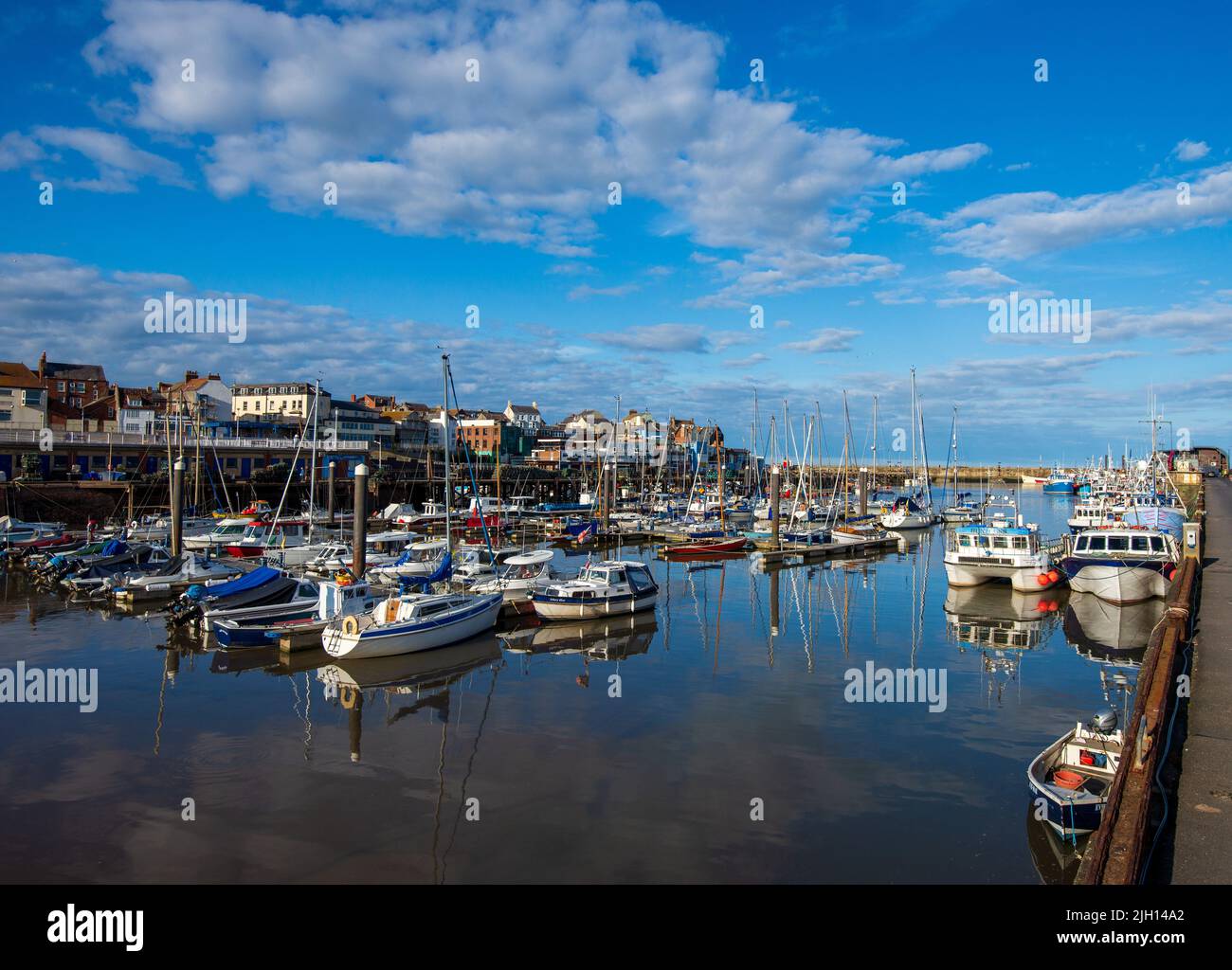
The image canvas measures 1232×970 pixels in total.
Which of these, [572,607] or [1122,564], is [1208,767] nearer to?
[572,607]

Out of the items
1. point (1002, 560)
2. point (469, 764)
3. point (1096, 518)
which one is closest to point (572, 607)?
point (469, 764)

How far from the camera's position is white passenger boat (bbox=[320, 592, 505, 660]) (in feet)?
77.1

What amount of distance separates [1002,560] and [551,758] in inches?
1132

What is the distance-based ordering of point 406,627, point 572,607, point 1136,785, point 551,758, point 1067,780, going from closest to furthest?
point 1136,785 < point 1067,780 < point 551,758 < point 406,627 < point 572,607

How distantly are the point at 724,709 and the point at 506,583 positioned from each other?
49.0ft

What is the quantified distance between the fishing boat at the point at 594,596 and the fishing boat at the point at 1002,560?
16.5m

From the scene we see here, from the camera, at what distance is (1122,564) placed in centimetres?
3250

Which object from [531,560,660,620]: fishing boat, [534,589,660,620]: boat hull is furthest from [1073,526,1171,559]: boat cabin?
[534,589,660,620]: boat hull

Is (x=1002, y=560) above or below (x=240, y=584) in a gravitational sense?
above

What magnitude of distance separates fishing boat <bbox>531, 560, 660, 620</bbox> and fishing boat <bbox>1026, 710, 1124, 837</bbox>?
61.2ft

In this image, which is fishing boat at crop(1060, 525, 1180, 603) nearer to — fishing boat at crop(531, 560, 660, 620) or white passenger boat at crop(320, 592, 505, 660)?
fishing boat at crop(531, 560, 660, 620)
